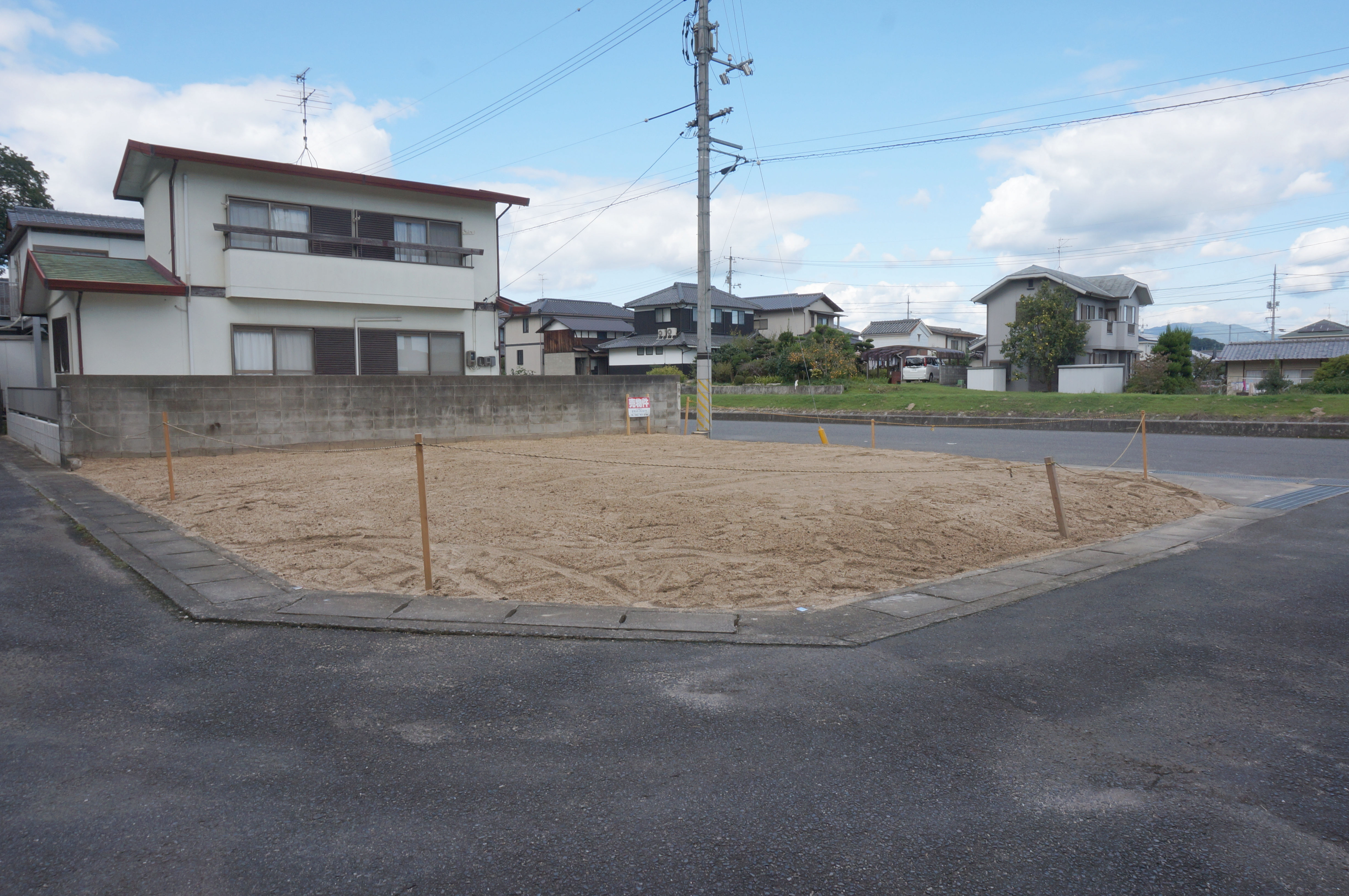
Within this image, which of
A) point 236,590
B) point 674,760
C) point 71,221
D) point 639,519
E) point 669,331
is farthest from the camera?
point 669,331

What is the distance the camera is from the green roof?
51.1 feet

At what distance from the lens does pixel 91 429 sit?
1362cm

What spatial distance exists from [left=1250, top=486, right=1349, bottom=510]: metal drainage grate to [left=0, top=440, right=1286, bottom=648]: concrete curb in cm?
333

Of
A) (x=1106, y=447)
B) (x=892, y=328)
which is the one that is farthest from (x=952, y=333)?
(x=1106, y=447)

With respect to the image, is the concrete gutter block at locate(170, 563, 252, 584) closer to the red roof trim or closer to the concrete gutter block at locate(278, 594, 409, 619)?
the concrete gutter block at locate(278, 594, 409, 619)

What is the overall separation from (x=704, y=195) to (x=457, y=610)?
16042 mm

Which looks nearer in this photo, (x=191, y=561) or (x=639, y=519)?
(x=191, y=561)

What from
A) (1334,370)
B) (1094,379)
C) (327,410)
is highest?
(1334,370)

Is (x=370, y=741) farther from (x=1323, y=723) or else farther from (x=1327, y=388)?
(x=1327, y=388)

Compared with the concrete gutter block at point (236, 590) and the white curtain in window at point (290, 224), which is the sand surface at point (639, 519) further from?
the white curtain in window at point (290, 224)

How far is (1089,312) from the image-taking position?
44781 mm

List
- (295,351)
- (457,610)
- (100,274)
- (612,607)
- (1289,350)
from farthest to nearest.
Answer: (1289,350), (295,351), (100,274), (612,607), (457,610)

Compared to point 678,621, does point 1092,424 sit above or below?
above

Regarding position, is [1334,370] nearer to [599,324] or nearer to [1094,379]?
[1094,379]
